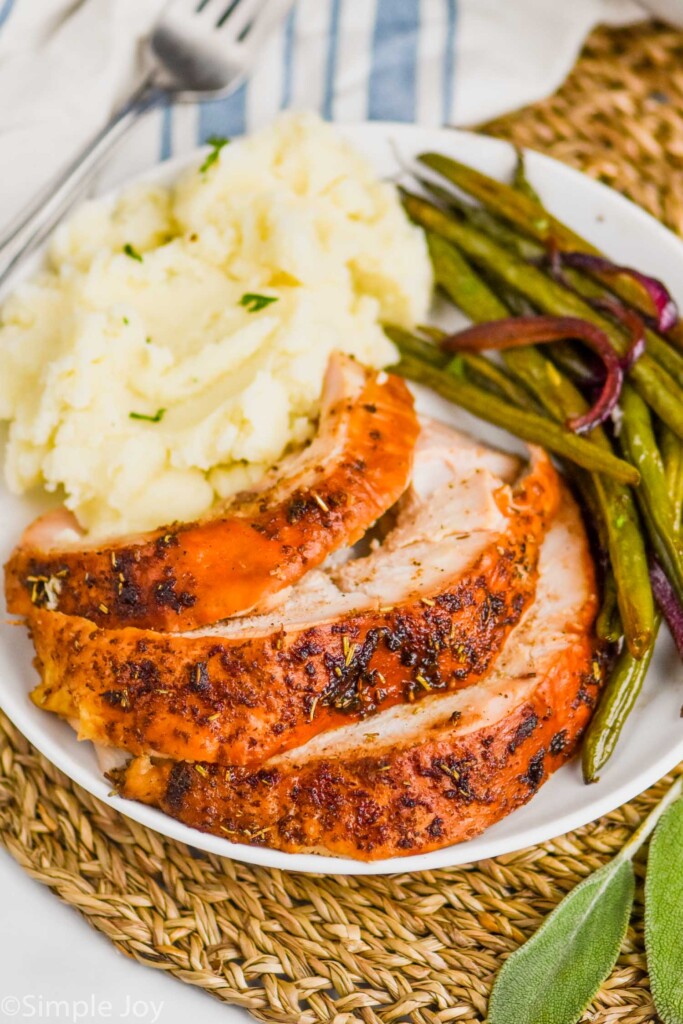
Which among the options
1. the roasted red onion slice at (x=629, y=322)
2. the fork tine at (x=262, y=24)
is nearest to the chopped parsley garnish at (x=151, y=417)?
the roasted red onion slice at (x=629, y=322)

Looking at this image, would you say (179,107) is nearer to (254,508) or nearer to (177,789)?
(254,508)

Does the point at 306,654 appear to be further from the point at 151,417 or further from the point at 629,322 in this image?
the point at 629,322

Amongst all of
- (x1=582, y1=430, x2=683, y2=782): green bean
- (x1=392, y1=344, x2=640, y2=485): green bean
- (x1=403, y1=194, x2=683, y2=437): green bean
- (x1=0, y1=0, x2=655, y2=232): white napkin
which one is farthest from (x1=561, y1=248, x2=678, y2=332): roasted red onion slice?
(x1=0, y1=0, x2=655, y2=232): white napkin

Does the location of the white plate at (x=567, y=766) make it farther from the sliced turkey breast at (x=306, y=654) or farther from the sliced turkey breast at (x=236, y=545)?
the sliced turkey breast at (x=236, y=545)

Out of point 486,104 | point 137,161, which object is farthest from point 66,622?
point 486,104

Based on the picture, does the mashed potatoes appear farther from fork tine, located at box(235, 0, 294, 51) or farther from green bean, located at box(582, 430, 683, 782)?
green bean, located at box(582, 430, 683, 782)

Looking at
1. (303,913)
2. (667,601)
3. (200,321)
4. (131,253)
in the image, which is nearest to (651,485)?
(667,601)
